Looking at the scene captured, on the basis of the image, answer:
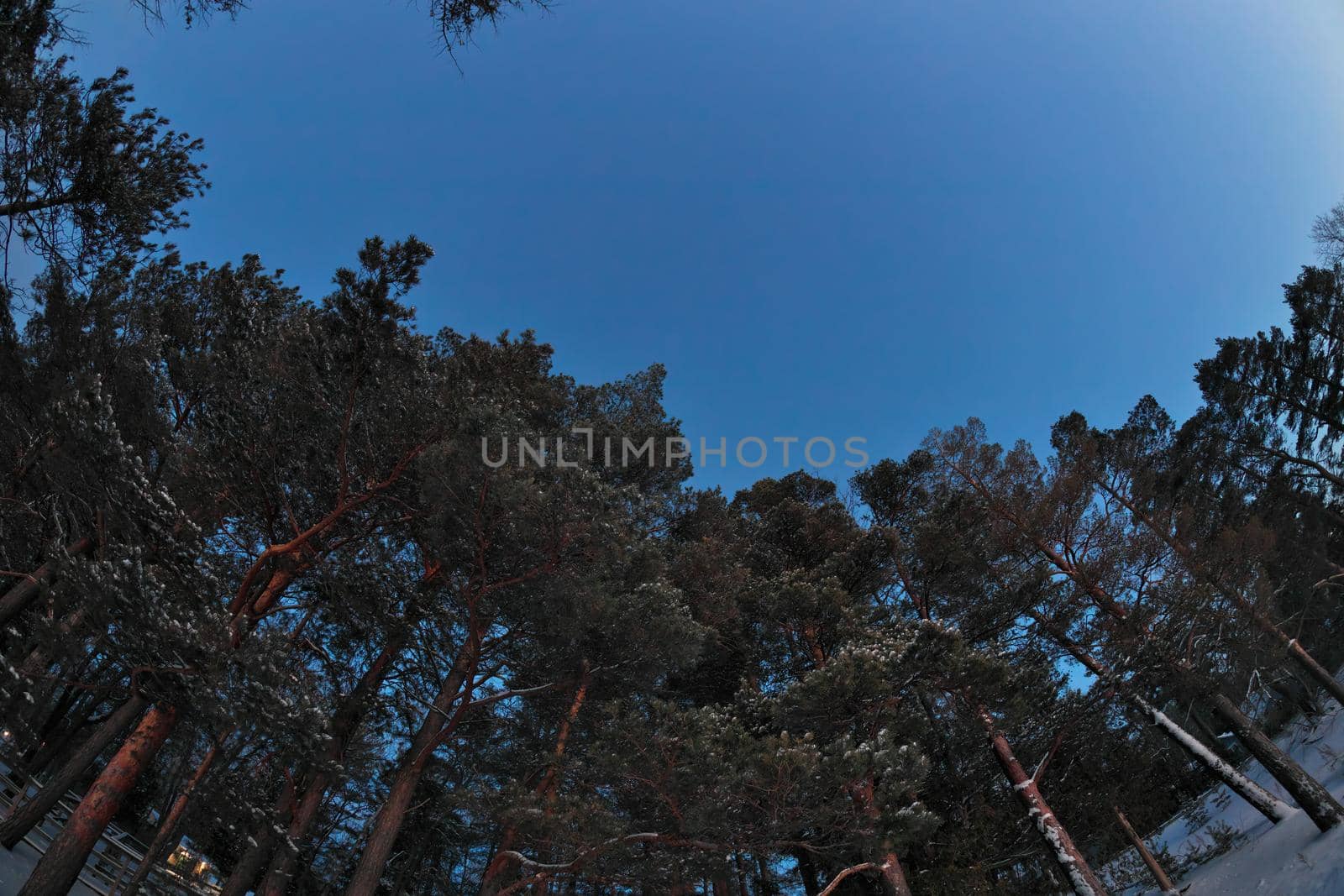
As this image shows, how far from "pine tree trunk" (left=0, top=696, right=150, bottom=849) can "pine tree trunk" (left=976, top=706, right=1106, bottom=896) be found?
13204mm

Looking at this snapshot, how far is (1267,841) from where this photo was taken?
9805 millimetres

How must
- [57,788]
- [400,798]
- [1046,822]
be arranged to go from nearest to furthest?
[400,798] → [1046,822] → [57,788]

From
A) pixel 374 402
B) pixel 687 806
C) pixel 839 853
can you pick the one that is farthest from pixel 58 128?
pixel 839 853

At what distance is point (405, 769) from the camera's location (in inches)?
299

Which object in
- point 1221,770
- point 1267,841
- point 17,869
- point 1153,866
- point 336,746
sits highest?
point 336,746

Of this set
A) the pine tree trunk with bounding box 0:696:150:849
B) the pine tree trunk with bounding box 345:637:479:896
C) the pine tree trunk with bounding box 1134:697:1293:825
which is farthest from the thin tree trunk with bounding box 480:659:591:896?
the pine tree trunk with bounding box 1134:697:1293:825

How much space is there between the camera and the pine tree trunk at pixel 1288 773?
28.0ft

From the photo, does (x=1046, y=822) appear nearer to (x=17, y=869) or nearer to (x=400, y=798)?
(x=400, y=798)

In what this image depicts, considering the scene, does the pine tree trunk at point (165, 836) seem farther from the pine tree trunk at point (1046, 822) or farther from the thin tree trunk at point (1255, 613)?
the thin tree trunk at point (1255, 613)

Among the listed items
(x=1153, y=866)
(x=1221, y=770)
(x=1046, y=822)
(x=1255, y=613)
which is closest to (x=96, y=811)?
(x=1046, y=822)

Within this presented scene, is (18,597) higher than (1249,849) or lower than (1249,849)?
higher

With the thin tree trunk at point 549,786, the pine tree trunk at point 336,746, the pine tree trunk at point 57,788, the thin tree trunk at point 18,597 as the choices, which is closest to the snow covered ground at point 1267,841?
the thin tree trunk at point 549,786

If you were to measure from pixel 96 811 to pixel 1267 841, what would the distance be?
55.0 ft

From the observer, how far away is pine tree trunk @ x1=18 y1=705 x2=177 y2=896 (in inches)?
223
